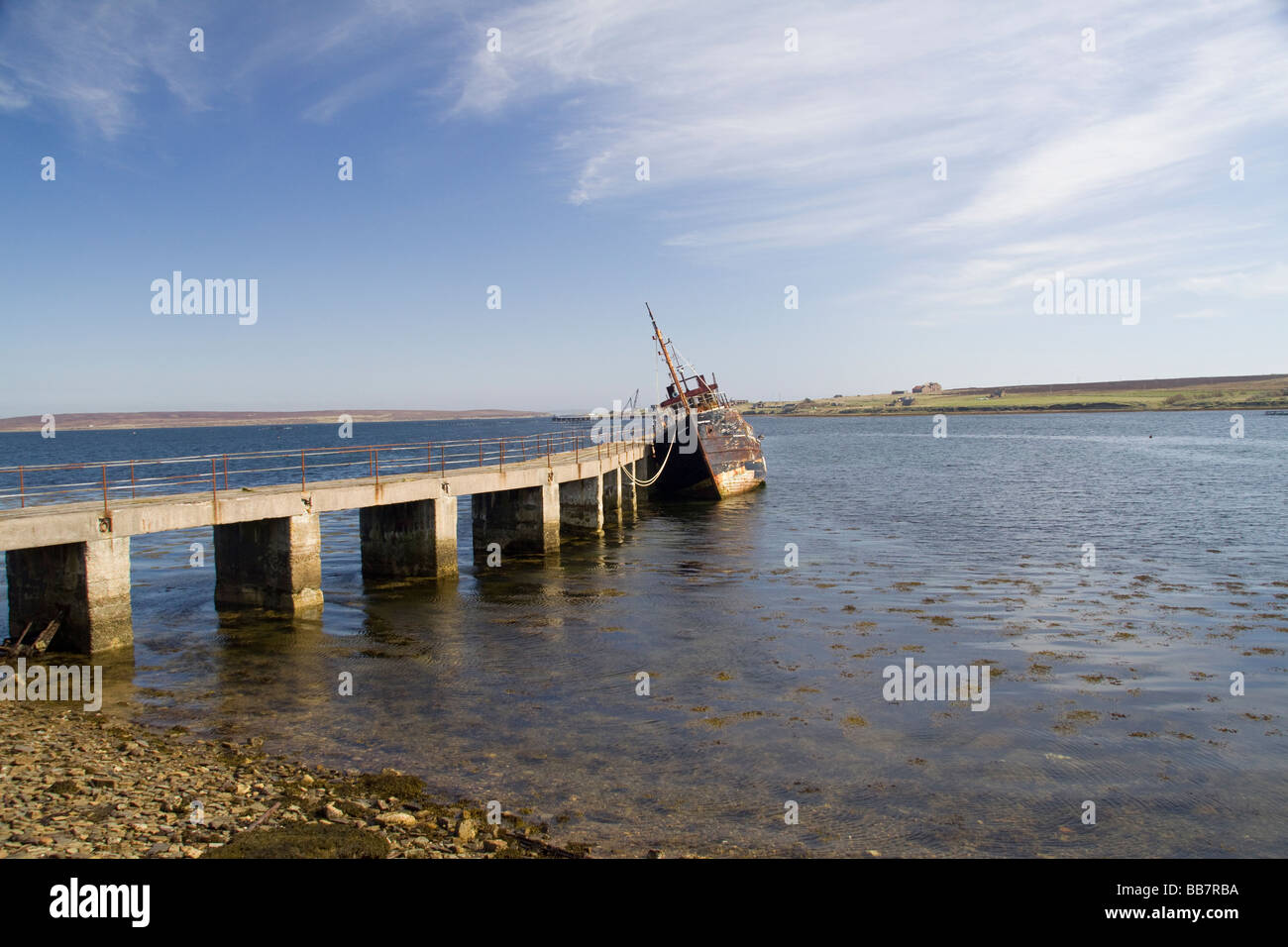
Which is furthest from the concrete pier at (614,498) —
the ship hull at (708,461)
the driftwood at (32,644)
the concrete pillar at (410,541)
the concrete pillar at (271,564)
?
the driftwood at (32,644)

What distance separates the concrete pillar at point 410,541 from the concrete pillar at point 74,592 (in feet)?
28.7

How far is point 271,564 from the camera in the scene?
2089 cm

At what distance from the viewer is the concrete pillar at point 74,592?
16609mm

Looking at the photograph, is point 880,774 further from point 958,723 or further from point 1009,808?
point 958,723

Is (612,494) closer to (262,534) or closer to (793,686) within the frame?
(262,534)

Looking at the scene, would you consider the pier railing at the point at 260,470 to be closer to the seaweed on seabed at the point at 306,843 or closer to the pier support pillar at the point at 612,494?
the pier support pillar at the point at 612,494

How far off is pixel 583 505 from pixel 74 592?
838 inches

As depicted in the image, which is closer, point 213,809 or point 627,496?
point 213,809

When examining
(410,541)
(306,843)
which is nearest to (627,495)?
(410,541)

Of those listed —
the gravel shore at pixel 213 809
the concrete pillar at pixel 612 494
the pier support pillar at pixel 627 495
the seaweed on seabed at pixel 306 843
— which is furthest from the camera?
the pier support pillar at pixel 627 495

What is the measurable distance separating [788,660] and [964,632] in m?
4.71

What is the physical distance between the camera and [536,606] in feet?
73.7
